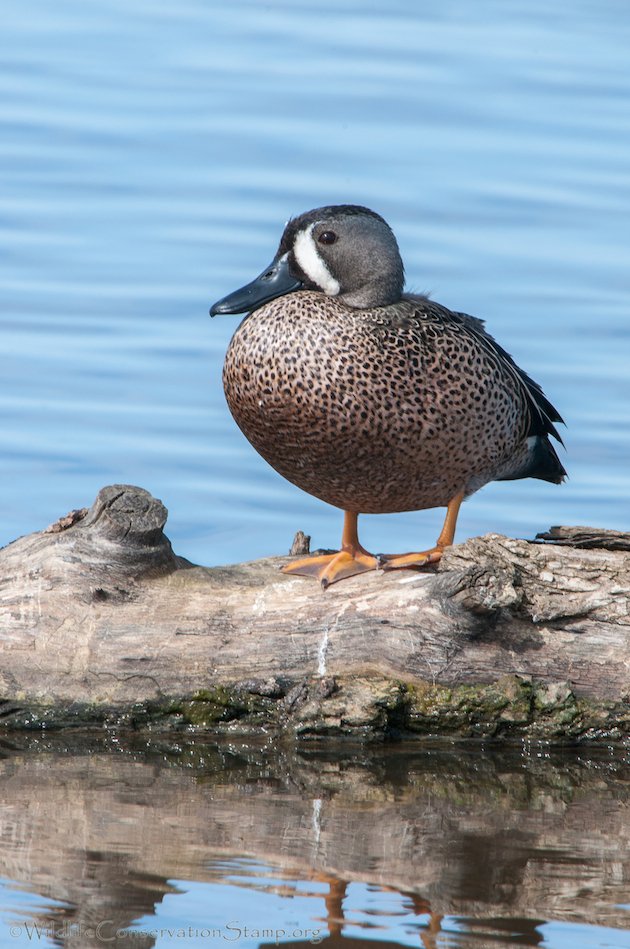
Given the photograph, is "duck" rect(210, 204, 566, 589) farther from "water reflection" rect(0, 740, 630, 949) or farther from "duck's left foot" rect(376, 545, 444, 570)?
"water reflection" rect(0, 740, 630, 949)

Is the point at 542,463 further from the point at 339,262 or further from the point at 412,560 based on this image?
the point at 339,262

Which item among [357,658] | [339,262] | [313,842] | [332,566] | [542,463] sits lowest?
[313,842]

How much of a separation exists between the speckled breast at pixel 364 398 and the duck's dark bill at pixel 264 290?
10 centimetres

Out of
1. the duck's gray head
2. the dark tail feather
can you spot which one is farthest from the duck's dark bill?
the dark tail feather

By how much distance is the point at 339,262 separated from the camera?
5543mm

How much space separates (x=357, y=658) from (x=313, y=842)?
971 mm

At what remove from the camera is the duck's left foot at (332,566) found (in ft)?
17.2

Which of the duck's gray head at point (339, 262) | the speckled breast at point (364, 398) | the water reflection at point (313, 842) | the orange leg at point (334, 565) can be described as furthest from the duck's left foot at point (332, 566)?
the duck's gray head at point (339, 262)

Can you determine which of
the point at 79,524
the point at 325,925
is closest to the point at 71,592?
the point at 79,524

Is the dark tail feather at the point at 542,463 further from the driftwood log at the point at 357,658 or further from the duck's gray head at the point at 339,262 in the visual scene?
the driftwood log at the point at 357,658

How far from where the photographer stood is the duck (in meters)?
5.27

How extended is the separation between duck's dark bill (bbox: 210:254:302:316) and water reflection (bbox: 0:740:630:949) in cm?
160

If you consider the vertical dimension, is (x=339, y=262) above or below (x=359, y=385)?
above

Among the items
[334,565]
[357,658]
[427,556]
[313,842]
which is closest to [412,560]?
[427,556]
